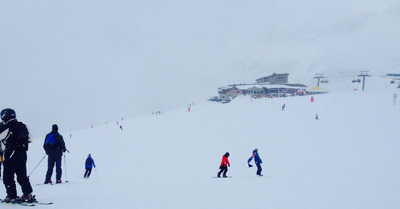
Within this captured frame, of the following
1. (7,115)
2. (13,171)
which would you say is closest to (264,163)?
(13,171)

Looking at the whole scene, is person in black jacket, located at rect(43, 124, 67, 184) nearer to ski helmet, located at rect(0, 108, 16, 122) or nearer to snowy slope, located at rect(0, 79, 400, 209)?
snowy slope, located at rect(0, 79, 400, 209)

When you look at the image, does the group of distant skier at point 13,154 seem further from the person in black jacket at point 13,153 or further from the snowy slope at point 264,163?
the snowy slope at point 264,163

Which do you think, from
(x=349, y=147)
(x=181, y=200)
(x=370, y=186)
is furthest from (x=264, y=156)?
(x=181, y=200)

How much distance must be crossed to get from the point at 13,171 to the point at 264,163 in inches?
521

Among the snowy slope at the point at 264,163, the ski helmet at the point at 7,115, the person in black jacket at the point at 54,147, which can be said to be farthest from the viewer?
the person in black jacket at the point at 54,147

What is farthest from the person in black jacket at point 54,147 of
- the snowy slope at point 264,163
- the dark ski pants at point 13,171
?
the dark ski pants at point 13,171

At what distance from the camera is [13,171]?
490cm

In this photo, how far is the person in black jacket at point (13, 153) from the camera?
15.7ft

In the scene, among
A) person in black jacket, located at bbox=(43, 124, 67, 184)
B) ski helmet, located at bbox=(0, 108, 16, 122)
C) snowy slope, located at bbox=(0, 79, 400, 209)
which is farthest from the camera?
person in black jacket, located at bbox=(43, 124, 67, 184)

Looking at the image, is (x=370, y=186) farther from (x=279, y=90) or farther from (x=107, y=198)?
(x=279, y=90)

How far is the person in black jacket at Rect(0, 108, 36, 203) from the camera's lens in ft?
15.7

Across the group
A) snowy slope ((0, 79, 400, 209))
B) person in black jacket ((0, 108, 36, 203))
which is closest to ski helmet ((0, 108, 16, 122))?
person in black jacket ((0, 108, 36, 203))

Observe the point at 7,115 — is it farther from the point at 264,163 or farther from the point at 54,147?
the point at 264,163

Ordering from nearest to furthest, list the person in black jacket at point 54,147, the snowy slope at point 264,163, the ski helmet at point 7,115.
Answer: the ski helmet at point 7,115, the snowy slope at point 264,163, the person in black jacket at point 54,147
